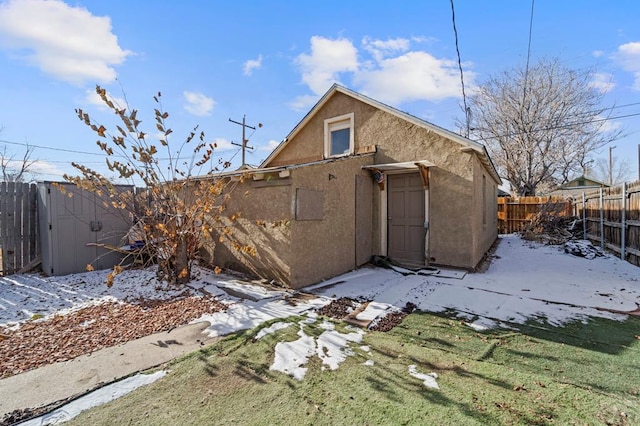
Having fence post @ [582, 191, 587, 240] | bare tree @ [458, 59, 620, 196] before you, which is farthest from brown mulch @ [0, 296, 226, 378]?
bare tree @ [458, 59, 620, 196]

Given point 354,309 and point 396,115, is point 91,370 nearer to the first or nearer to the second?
point 354,309

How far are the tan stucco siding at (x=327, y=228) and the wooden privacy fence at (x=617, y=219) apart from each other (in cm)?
670

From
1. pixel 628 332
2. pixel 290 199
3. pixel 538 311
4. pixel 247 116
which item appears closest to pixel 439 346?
pixel 538 311

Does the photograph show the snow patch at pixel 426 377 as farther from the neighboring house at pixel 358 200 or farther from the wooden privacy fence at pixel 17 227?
the wooden privacy fence at pixel 17 227

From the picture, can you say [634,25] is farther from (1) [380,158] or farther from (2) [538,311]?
(2) [538,311]

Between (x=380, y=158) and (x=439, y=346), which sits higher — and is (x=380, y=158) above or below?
above

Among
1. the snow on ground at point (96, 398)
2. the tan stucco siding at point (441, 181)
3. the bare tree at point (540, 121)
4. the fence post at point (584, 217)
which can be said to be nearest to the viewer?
the snow on ground at point (96, 398)

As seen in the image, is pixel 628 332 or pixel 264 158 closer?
pixel 628 332

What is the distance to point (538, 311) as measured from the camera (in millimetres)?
4559

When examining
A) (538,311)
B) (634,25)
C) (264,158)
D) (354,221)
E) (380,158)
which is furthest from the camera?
(264,158)

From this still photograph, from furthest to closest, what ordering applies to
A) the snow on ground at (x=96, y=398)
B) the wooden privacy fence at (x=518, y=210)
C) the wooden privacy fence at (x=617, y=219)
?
the wooden privacy fence at (x=518, y=210), the wooden privacy fence at (x=617, y=219), the snow on ground at (x=96, y=398)

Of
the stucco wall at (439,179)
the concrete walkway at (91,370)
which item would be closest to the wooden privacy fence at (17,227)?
the concrete walkway at (91,370)

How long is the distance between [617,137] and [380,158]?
20607 mm

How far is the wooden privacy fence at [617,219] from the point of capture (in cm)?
752
